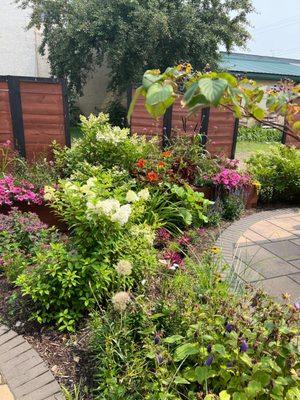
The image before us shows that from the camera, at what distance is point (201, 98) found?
815 mm

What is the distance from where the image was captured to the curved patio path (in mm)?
3092

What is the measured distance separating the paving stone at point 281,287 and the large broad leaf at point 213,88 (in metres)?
2.51

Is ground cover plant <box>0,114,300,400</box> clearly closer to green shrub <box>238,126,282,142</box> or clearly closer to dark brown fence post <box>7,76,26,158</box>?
dark brown fence post <box>7,76,26,158</box>

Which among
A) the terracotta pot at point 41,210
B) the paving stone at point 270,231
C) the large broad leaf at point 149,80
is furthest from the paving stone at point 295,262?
the large broad leaf at point 149,80

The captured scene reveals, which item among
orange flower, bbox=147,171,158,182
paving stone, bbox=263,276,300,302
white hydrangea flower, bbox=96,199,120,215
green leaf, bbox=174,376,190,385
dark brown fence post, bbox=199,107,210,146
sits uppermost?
dark brown fence post, bbox=199,107,210,146

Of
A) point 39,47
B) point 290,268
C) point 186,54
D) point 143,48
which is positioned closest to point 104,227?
point 290,268

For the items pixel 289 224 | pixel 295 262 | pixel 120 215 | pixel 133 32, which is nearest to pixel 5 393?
pixel 120 215

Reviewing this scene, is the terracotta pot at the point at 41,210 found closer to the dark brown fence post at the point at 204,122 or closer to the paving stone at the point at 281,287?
the paving stone at the point at 281,287

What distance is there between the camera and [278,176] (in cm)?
539

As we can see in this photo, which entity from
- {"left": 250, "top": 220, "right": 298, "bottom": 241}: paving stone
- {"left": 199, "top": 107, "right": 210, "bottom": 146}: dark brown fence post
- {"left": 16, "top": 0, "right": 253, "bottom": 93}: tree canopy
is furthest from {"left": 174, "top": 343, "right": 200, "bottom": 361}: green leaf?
{"left": 16, "top": 0, "right": 253, "bottom": 93}: tree canopy

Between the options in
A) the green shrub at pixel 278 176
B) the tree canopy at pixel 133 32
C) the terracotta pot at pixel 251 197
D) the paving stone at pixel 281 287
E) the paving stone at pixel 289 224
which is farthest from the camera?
the tree canopy at pixel 133 32

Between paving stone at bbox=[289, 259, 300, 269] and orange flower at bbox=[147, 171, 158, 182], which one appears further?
orange flower at bbox=[147, 171, 158, 182]

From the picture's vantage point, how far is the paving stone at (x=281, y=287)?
2924 mm

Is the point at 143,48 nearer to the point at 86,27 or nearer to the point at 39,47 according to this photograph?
the point at 86,27
